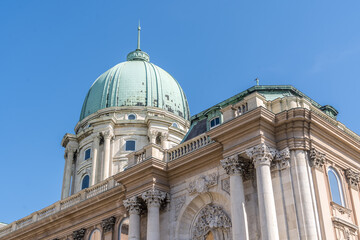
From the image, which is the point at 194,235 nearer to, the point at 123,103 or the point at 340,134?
the point at 340,134

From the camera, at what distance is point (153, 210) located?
2983 cm

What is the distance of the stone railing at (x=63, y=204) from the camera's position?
36688 millimetres

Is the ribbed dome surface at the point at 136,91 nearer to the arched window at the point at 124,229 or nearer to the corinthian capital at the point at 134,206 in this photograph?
the arched window at the point at 124,229

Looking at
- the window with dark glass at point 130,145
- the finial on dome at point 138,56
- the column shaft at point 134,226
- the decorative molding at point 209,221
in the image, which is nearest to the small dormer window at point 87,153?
the window with dark glass at point 130,145

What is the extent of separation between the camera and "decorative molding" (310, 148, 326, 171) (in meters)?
26.2

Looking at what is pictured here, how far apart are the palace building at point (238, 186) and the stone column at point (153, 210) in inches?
2.3

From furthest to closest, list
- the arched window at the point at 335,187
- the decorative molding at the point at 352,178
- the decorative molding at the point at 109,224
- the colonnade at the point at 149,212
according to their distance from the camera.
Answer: the decorative molding at the point at 109,224 → the colonnade at the point at 149,212 → the decorative molding at the point at 352,178 → the arched window at the point at 335,187

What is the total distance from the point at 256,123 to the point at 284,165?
2.55 meters

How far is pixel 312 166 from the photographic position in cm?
2612

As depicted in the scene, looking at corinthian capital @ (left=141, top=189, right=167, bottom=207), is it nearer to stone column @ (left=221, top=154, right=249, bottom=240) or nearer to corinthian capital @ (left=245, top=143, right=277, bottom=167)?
stone column @ (left=221, top=154, right=249, bottom=240)

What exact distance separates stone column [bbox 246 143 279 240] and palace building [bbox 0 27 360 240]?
5 centimetres

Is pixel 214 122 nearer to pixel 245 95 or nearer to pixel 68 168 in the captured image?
pixel 245 95

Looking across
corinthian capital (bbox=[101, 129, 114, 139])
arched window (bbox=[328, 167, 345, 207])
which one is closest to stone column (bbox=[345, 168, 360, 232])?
arched window (bbox=[328, 167, 345, 207])

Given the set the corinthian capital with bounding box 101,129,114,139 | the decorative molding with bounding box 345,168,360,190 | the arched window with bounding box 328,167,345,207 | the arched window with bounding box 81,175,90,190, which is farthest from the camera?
the arched window with bounding box 81,175,90,190
